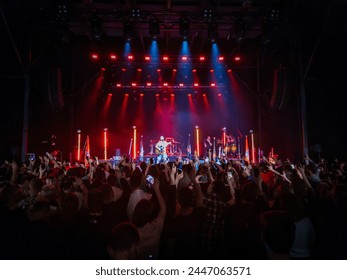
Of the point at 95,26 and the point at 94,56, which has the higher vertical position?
the point at 94,56

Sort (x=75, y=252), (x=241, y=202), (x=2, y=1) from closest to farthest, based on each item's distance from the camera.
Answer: (x=75, y=252), (x=241, y=202), (x=2, y=1)

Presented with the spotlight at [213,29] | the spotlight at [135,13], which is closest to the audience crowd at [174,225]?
the spotlight at [135,13]

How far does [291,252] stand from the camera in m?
2.88

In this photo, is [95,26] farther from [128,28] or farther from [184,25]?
[184,25]

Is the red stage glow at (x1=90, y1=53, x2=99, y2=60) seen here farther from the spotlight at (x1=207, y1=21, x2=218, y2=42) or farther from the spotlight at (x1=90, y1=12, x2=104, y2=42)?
the spotlight at (x1=207, y1=21, x2=218, y2=42)

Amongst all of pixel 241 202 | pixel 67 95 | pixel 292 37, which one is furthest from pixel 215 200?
pixel 67 95

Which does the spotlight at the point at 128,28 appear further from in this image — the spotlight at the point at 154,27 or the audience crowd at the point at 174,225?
the audience crowd at the point at 174,225

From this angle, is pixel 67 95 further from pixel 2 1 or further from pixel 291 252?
pixel 291 252

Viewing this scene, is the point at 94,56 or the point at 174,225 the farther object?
the point at 94,56

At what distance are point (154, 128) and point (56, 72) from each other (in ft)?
36.8

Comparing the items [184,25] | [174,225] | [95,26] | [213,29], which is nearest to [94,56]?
[95,26]

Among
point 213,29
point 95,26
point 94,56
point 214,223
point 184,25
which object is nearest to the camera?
point 214,223

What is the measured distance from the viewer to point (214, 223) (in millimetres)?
3156

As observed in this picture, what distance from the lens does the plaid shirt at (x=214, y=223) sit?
3107 millimetres
